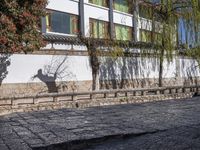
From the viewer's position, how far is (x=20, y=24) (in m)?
17.8

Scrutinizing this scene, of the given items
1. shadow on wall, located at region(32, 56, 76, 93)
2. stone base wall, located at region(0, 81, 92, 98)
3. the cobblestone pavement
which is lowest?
the cobblestone pavement

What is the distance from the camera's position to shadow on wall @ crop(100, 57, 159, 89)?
2756 centimetres

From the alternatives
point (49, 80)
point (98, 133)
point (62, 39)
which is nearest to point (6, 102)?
point (49, 80)

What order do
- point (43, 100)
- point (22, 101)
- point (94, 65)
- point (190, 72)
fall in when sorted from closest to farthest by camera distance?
point (22, 101) < point (43, 100) < point (94, 65) < point (190, 72)

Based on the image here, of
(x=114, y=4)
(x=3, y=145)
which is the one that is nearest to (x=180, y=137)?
(x=3, y=145)

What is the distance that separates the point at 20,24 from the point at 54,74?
662 centimetres

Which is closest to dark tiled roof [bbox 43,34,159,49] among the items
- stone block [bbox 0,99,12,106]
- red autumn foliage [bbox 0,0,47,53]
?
red autumn foliage [bbox 0,0,47,53]

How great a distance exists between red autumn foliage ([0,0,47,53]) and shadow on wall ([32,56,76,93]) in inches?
169

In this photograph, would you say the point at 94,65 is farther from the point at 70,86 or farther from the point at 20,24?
the point at 20,24

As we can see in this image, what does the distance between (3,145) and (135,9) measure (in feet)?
71.3

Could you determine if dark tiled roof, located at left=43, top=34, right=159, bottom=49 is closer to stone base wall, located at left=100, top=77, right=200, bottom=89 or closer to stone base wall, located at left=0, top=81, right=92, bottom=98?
stone base wall, located at left=0, top=81, right=92, bottom=98

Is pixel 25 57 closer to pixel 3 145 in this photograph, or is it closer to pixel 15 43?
pixel 15 43

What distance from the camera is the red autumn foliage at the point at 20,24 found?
17016 millimetres

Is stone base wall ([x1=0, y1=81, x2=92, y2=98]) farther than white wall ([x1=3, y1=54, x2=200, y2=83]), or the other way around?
white wall ([x1=3, y1=54, x2=200, y2=83])
